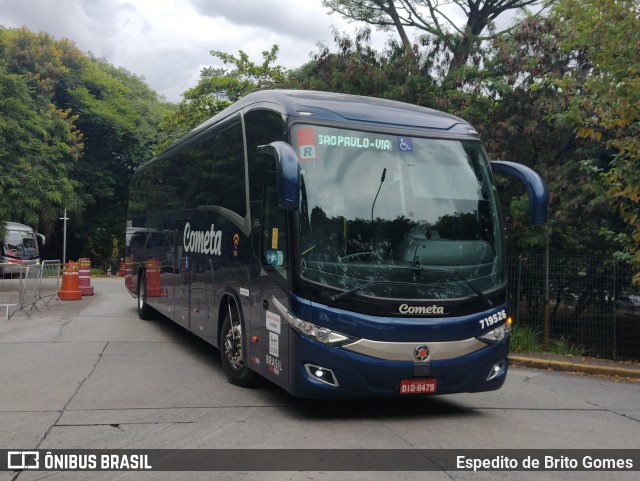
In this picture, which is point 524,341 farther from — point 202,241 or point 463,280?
point 463,280

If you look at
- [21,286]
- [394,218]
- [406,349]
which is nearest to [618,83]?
[394,218]

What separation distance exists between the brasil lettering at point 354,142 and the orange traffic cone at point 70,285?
53.2 feet

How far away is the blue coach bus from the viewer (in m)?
6.61

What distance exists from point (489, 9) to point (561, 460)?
69.7ft

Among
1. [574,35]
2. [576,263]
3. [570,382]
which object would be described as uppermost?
[574,35]

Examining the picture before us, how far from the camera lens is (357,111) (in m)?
7.43

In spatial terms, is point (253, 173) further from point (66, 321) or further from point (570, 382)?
point (66, 321)

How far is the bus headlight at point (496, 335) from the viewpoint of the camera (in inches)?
279

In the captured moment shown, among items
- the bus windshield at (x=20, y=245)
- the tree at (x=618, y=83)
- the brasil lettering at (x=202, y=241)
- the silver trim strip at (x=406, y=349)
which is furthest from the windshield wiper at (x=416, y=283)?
the bus windshield at (x=20, y=245)

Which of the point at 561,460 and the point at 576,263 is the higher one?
the point at 576,263

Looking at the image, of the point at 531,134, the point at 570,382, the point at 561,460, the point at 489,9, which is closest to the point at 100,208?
the point at 489,9

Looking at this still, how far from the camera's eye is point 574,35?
1285cm

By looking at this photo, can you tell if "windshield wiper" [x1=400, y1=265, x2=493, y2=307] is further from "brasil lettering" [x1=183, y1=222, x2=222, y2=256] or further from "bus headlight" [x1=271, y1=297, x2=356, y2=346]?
"brasil lettering" [x1=183, y1=222, x2=222, y2=256]

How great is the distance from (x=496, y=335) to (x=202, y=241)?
4.81 meters
